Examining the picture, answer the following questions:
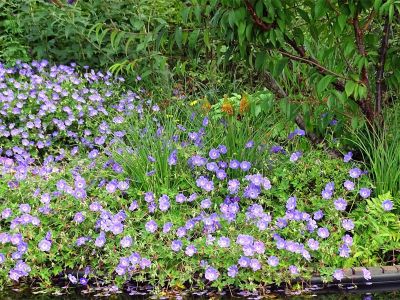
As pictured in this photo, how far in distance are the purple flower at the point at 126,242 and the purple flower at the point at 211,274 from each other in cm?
46

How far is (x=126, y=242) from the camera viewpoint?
3.85 m

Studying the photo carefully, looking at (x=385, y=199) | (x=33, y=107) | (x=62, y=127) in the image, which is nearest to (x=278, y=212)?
(x=385, y=199)

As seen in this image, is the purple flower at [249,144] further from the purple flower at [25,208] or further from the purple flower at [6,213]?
the purple flower at [6,213]

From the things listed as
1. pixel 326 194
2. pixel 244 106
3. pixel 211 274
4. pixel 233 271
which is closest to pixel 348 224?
pixel 326 194

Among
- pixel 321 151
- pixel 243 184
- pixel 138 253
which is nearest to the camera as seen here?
pixel 138 253

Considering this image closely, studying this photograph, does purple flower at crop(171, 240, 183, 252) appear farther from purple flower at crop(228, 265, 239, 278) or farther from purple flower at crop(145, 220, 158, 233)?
purple flower at crop(228, 265, 239, 278)

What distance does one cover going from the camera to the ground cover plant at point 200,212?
3.81 meters

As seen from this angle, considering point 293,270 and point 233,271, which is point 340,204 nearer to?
point 293,270

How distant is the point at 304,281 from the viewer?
3.86 m

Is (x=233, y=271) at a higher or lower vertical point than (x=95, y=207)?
lower

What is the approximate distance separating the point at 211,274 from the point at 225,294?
0.17 metres

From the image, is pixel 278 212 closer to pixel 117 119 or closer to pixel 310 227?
pixel 310 227

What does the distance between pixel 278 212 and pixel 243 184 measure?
0.30 metres

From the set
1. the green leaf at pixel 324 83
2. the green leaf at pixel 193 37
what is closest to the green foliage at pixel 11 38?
the green leaf at pixel 193 37
